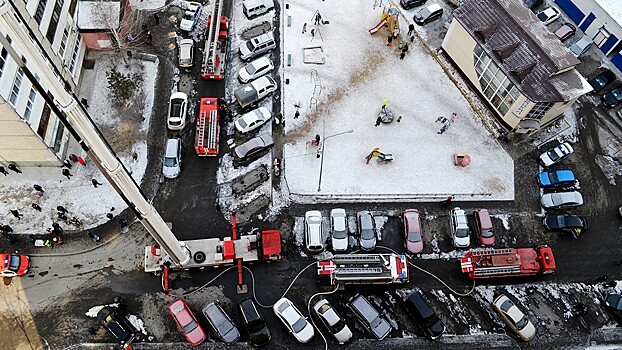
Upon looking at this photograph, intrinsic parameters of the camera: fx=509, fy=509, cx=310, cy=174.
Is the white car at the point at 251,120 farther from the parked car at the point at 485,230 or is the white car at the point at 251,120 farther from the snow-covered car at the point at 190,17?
the parked car at the point at 485,230

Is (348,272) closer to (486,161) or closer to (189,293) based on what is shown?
(189,293)

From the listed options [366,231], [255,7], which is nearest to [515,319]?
[366,231]

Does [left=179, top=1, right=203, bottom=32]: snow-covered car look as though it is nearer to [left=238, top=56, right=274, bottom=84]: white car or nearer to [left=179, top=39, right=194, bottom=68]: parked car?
[left=179, top=39, right=194, bottom=68]: parked car

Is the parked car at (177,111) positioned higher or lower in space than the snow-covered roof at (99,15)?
lower

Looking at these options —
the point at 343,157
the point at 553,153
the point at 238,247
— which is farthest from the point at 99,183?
the point at 553,153

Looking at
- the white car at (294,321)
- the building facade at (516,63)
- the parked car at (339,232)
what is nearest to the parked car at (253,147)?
the parked car at (339,232)

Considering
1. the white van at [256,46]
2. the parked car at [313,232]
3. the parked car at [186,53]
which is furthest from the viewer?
Result: the white van at [256,46]
